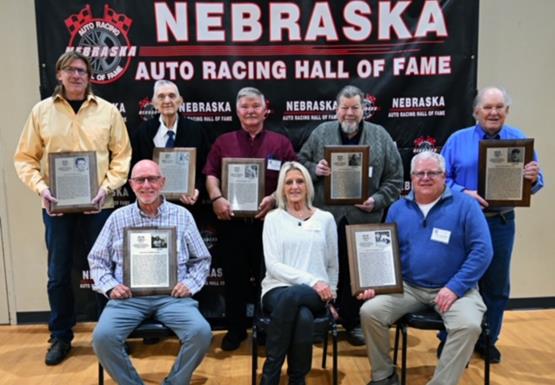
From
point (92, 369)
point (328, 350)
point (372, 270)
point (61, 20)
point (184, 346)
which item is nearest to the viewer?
point (184, 346)

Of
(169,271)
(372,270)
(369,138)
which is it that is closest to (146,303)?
(169,271)

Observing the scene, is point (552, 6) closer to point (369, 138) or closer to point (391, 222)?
point (369, 138)

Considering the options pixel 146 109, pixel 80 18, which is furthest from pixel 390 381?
pixel 80 18

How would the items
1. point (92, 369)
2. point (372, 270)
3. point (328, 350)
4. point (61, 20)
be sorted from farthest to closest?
point (61, 20)
point (328, 350)
point (92, 369)
point (372, 270)

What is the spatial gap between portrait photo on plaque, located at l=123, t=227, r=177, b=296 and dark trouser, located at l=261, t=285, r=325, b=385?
0.59 metres

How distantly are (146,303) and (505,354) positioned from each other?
2339 mm

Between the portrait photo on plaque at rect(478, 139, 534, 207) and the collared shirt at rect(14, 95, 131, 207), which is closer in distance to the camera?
the portrait photo on plaque at rect(478, 139, 534, 207)

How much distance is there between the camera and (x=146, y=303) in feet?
8.81

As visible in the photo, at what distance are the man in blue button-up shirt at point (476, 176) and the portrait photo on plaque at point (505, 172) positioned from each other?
0.05m

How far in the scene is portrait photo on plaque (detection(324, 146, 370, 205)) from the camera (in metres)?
3.17

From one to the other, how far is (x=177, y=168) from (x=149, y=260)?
78 centimetres

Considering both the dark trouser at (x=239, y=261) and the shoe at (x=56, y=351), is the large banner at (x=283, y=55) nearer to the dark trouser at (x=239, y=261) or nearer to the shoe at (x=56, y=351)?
the dark trouser at (x=239, y=261)

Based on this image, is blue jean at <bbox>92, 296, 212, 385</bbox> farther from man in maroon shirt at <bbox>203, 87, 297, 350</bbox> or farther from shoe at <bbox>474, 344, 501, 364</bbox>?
shoe at <bbox>474, 344, 501, 364</bbox>

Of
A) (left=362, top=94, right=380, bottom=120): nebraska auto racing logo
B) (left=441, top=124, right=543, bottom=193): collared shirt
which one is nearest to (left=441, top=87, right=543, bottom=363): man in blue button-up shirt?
(left=441, top=124, right=543, bottom=193): collared shirt
